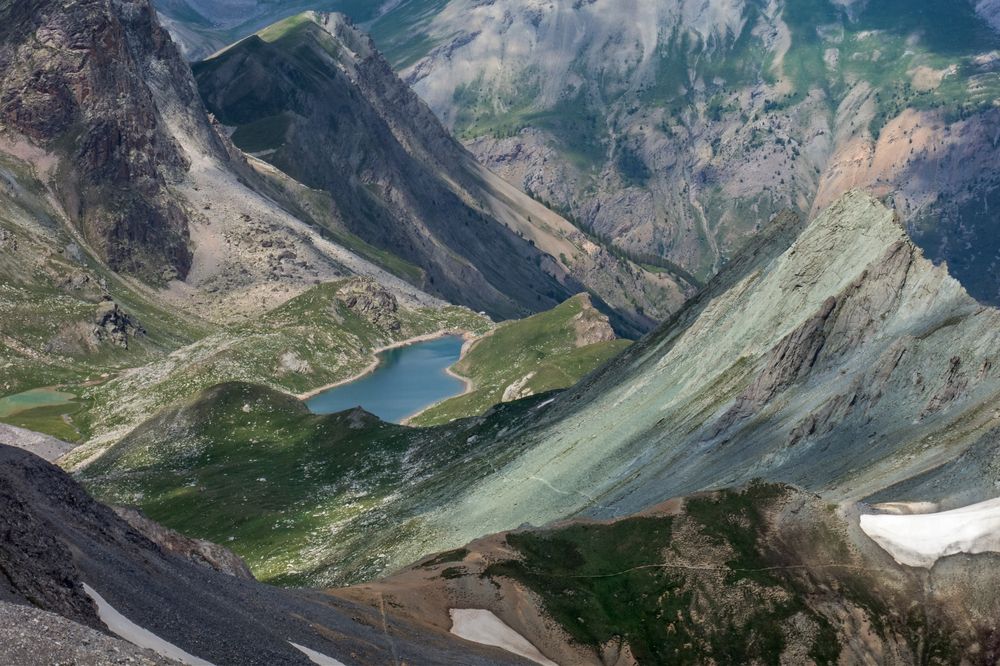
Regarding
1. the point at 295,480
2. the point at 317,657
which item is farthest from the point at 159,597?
the point at 295,480

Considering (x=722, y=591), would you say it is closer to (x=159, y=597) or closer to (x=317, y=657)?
(x=317, y=657)

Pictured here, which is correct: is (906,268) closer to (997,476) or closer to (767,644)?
(997,476)

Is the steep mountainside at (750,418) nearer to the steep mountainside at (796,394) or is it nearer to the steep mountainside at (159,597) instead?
the steep mountainside at (796,394)

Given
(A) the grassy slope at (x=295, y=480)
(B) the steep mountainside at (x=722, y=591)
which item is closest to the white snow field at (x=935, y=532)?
(B) the steep mountainside at (x=722, y=591)

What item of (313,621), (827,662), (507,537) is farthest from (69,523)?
(827,662)

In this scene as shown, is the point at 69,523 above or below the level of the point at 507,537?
above

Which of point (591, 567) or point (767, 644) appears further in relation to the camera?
point (591, 567)

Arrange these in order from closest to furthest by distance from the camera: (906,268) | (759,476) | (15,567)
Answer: (15,567)
(759,476)
(906,268)

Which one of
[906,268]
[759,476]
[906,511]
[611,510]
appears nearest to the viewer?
[906,511]
